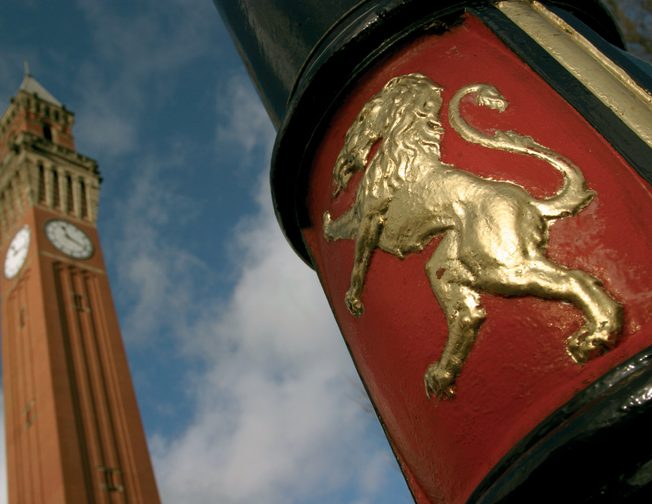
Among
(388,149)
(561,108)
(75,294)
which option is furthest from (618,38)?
(75,294)

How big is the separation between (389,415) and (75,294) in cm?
1978

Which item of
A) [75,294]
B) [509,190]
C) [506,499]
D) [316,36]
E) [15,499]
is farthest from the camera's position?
[75,294]

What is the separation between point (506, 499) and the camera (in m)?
0.83

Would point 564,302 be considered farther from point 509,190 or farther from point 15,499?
point 15,499

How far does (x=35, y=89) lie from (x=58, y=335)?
1054cm

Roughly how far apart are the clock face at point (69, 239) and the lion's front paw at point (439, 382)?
804 inches

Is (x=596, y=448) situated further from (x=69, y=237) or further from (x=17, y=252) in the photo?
(x=17, y=252)

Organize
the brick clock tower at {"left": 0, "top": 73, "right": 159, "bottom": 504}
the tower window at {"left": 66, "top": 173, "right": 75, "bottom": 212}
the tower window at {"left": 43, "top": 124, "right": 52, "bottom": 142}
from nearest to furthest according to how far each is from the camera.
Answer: the brick clock tower at {"left": 0, "top": 73, "right": 159, "bottom": 504}, the tower window at {"left": 66, "top": 173, "right": 75, "bottom": 212}, the tower window at {"left": 43, "top": 124, "right": 52, "bottom": 142}

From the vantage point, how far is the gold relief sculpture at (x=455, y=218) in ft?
3.02

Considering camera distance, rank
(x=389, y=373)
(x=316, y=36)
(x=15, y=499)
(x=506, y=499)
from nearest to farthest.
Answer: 1. (x=506, y=499)
2. (x=389, y=373)
3. (x=316, y=36)
4. (x=15, y=499)

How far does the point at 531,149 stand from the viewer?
1036 millimetres

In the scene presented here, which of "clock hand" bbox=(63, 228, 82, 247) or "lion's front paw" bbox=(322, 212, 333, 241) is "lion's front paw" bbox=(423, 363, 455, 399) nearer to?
"lion's front paw" bbox=(322, 212, 333, 241)

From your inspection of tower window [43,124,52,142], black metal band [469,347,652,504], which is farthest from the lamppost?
tower window [43,124,52,142]

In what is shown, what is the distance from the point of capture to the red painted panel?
2.92ft
